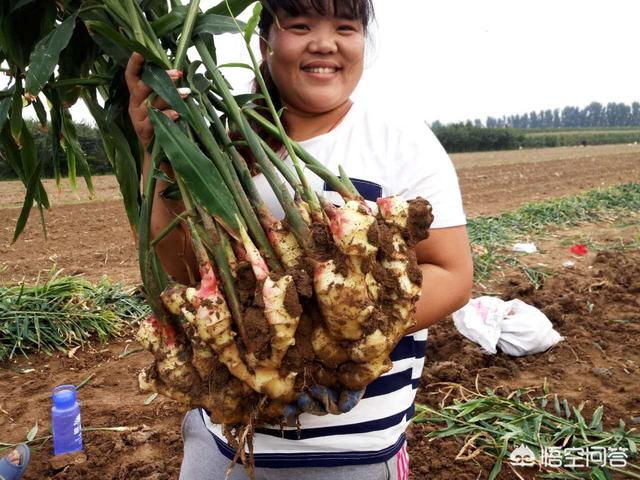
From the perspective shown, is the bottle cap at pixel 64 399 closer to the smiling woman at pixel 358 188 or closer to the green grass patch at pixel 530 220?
the smiling woman at pixel 358 188

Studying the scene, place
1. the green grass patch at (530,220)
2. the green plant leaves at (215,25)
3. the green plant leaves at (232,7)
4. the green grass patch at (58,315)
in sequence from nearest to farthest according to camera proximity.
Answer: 1. the green plant leaves at (215,25)
2. the green plant leaves at (232,7)
3. the green grass patch at (58,315)
4. the green grass patch at (530,220)

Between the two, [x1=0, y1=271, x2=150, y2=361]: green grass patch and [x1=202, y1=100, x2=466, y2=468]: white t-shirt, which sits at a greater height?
[x1=202, y1=100, x2=466, y2=468]: white t-shirt

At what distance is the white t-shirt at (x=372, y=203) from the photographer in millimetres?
1236

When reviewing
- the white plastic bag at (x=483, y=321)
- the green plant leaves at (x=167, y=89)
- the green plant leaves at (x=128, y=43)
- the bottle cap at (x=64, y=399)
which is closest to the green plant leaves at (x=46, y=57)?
the green plant leaves at (x=128, y=43)

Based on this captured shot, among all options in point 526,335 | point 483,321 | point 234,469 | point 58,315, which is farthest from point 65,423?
point 526,335

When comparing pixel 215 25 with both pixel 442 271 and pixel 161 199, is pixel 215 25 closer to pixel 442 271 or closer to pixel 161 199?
pixel 161 199

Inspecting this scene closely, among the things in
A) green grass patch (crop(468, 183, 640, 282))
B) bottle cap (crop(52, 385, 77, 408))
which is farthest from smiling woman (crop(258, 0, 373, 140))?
green grass patch (crop(468, 183, 640, 282))

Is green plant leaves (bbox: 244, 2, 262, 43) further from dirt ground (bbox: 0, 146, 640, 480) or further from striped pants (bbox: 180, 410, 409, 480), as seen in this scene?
dirt ground (bbox: 0, 146, 640, 480)

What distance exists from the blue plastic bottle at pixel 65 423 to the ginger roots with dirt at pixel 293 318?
167cm

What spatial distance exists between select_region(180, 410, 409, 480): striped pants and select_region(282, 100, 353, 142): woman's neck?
0.82 metres

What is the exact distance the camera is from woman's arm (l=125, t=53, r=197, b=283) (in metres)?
1.12

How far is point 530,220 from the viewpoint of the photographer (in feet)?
25.6

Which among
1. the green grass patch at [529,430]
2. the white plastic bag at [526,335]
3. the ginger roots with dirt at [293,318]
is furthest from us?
the white plastic bag at [526,335]

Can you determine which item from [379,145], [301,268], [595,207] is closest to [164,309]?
[301,268]
